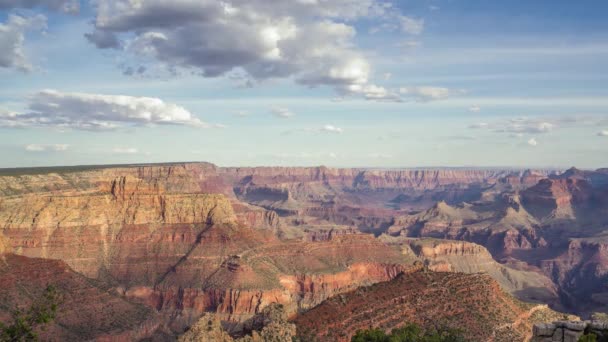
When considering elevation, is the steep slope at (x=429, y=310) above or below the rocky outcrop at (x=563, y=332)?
below

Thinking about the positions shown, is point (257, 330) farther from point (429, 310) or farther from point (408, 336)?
point (429, 310)

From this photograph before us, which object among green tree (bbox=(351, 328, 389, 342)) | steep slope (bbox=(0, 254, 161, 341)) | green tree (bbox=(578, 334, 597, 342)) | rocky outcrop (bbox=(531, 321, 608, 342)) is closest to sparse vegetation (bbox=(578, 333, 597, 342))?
green tree (bbox=(578, 334, 597, 342))

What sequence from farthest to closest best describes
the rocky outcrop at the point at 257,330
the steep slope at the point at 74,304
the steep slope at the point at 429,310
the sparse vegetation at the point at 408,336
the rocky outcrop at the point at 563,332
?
1. the steep slope at the point at 74,304
2. the steep slope at the point at 429,310
3. the rocky outcrop at the point at 257,330
4. the sparse vegetation at the point at 408,336
5. the rocky outcrop at the point at 563,332

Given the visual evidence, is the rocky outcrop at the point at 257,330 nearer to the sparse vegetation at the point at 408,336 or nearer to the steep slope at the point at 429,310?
the steep slope at the point at 429,310

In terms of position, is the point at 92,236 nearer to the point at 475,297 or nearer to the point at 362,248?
the point at 362,248

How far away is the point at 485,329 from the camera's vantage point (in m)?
58.3

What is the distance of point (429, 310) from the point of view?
6134cm

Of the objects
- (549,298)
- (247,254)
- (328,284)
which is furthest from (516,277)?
(247,254)

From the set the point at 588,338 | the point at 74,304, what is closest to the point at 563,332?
the point at 588,338

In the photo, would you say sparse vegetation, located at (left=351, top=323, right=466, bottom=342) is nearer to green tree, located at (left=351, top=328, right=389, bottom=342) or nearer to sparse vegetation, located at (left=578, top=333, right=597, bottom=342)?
green tree, located at (left=351, top=328, right=389, bottom=342)

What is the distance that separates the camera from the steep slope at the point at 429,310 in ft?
190

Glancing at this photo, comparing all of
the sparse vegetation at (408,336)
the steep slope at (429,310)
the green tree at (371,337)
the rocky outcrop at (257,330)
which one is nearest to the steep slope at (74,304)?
the rocky outcrop at (257,330)

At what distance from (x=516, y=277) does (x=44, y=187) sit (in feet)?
489

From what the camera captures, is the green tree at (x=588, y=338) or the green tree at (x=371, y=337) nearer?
the green tree at (x=588, y=338)
